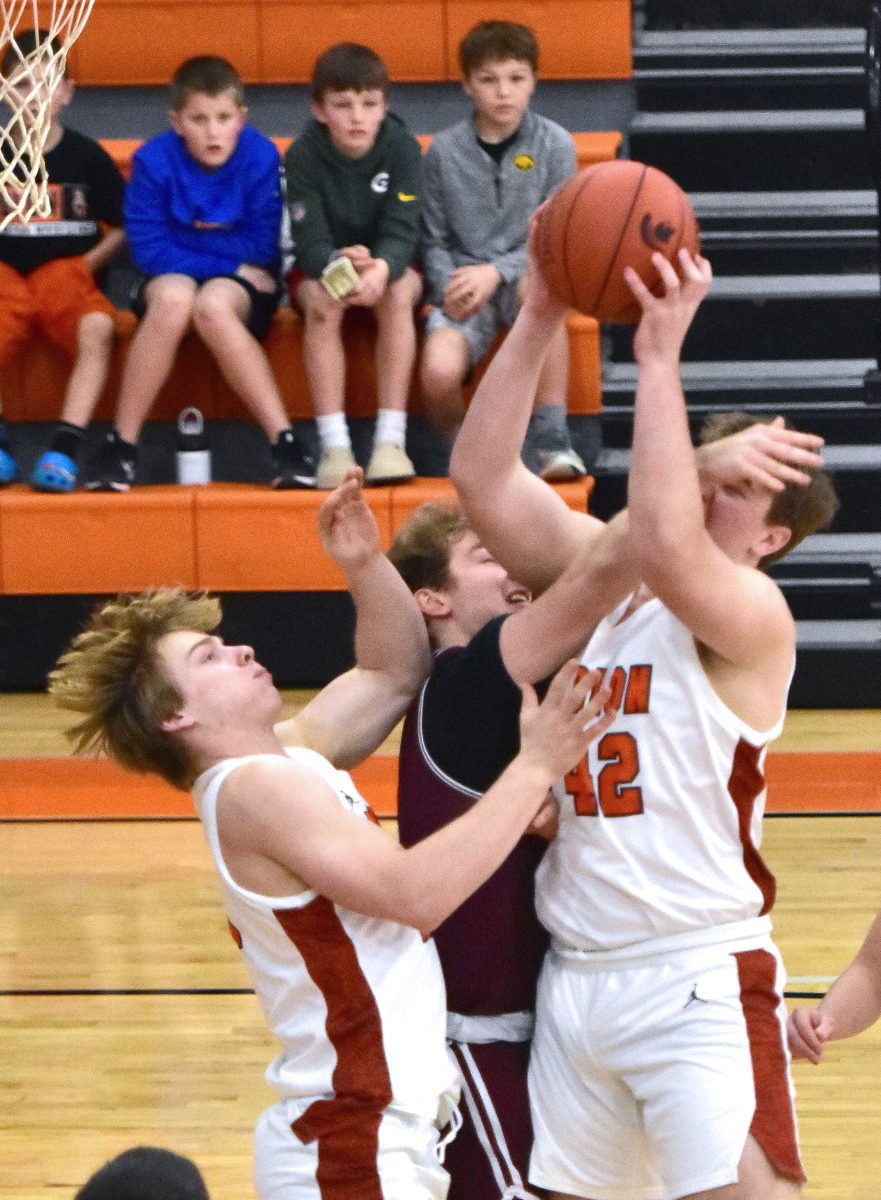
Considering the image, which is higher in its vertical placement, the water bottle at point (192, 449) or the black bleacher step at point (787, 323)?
the black bleacher step at point (787, 323)

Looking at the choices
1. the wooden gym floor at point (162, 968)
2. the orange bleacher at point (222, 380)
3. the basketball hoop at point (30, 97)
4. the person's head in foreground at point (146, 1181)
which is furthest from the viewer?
the orange bleacher at point (222, 380)

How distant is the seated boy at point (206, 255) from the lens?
254 inches

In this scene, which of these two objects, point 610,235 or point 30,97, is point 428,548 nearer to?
point 610,235

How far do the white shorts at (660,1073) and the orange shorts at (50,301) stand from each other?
469 cm

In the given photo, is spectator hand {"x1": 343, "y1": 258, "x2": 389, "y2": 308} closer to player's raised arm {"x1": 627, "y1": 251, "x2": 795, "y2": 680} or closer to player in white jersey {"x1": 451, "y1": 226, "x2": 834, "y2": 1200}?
player in white jersey {"x1": 451, "y1": 226, "x2": 834, "y2": 1200}

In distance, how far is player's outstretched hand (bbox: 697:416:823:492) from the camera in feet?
7.38

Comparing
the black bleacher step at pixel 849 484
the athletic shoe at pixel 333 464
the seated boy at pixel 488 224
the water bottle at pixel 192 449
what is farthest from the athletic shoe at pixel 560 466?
the water bottle at pixel 192 449

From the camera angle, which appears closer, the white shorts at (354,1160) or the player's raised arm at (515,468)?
the white shorts at (354,1160)

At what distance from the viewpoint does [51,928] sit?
14.5 ft

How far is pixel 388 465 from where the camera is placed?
630 centimetres

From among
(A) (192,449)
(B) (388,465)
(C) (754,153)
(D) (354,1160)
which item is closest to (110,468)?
(A) (192,449)

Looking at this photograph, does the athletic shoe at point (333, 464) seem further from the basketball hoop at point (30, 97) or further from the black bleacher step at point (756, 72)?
A: the black bleacher step at point (756, 72)

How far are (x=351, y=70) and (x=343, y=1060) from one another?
4.71 metres

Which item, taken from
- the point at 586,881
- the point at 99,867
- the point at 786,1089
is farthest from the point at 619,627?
the point at 99,867
